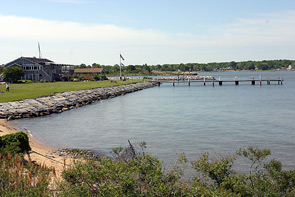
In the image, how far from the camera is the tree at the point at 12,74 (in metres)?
80.1

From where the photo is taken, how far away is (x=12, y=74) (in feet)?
268

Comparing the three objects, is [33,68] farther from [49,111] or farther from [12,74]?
[49,111]

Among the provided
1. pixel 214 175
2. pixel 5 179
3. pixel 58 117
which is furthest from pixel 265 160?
pixel 58 117

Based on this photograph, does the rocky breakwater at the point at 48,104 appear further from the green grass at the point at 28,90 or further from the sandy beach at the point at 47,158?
the sandy beach at the point at 47,158

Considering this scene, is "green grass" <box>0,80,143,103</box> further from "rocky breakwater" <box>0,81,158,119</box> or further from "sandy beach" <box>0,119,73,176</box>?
"sandy beach" <box>0,119,73,176</box>

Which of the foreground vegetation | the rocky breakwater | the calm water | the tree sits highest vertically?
the tree

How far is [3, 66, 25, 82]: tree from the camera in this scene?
80125 millimetres

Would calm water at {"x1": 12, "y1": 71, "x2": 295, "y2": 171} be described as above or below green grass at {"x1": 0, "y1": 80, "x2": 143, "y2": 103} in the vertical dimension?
below

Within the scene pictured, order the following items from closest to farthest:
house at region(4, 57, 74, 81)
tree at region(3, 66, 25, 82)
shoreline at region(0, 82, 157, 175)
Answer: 1. shoreline at region(0, 82, 157, 175)
2. tree at region(3, 66, 25, 82)
3. house at region(4, 57, 74, 81)

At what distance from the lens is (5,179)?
11.2 m

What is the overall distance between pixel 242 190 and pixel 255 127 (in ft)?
74.4

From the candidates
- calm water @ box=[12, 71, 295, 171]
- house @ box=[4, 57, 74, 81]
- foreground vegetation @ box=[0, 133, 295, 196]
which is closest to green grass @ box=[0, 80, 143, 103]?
calm water @ box=[12, 71, 295, 171]

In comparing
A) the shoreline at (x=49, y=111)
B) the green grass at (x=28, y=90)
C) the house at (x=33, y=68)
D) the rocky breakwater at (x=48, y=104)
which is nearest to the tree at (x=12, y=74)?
the house at (x=33, y=68)

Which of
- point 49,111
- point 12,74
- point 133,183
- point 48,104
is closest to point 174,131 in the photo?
point 133,183
